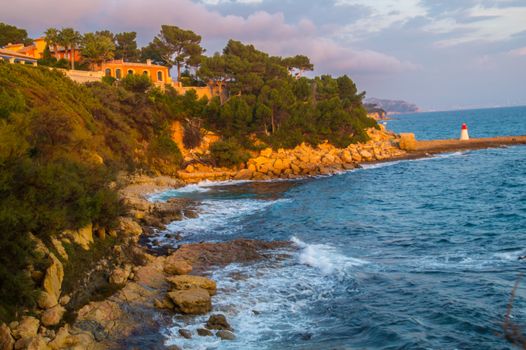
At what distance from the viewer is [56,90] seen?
33438 millimetres

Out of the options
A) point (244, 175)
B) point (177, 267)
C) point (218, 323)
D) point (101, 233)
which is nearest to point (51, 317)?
point (218, 323)

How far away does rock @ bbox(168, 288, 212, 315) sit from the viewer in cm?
1328

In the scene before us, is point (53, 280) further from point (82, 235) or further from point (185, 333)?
point (185, 333)

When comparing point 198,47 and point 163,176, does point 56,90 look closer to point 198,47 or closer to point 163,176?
point 163,176

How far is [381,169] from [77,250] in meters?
37.3

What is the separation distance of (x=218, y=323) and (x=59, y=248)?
17.8 feet

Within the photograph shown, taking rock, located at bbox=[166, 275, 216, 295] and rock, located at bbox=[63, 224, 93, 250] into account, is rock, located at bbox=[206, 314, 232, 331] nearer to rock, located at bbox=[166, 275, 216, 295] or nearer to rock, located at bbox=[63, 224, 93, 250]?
rock, located at bbox=[166, 275, 216, 295]

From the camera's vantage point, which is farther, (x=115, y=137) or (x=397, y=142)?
(x=397, y=142)

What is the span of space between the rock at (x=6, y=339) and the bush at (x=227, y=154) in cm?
3725

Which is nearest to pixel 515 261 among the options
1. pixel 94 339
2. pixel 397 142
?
pixel 94 339

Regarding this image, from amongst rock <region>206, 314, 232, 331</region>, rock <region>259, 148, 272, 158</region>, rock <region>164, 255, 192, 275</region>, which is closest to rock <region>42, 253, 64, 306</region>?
rock <region>206, 314, 232, 331</region>

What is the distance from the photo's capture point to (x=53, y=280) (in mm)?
12555

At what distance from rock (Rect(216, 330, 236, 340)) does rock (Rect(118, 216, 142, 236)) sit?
9.63 metres

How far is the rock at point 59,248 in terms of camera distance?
13.9 m
